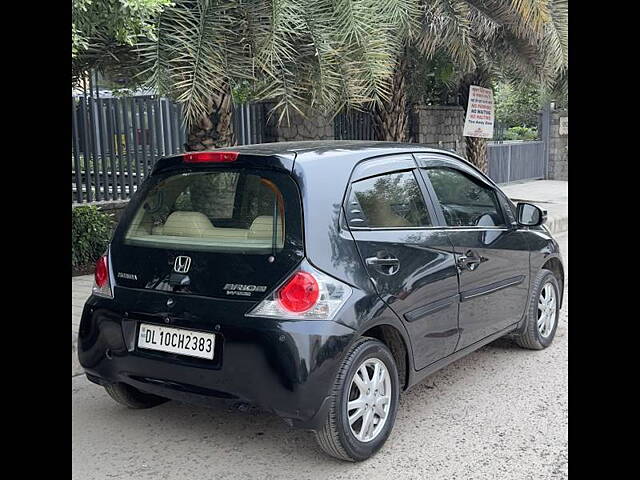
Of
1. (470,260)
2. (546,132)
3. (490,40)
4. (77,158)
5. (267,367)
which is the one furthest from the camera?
(546,132)

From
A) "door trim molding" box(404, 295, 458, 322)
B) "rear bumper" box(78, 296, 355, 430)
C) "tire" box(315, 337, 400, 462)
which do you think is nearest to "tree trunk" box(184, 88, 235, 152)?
"door trim molding" box(404, 295, 458, 322)

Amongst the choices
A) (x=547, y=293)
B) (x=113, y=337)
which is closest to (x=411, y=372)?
(x=113, y=337)

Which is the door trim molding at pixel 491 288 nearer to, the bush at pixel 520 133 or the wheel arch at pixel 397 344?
the wheel arch at pixel 397 344

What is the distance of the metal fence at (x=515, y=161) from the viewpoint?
17906 mm

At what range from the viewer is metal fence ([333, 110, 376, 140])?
12.9 metres

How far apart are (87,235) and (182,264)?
5.18 metres

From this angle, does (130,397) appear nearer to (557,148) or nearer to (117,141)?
(117,141)

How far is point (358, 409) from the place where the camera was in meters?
3.59

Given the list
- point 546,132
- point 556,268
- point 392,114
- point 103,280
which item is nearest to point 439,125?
point 392,114

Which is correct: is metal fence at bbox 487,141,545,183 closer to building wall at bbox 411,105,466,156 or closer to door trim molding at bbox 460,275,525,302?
building wall at bbox 411,105,466,156

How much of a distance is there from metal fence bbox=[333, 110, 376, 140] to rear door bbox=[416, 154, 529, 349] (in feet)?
25.7

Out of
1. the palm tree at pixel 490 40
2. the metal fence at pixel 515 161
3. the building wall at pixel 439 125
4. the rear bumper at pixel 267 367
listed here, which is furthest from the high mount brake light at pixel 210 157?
the metal fence at pixel 515 161

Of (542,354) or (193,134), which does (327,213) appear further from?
(193,134)
